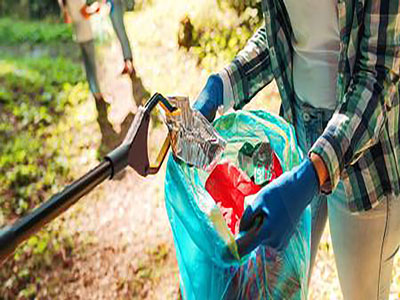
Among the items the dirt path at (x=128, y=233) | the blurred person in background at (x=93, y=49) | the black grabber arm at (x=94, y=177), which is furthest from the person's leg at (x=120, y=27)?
the black grabber arm at (x=94, y=177)

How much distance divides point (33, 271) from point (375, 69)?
2.06m

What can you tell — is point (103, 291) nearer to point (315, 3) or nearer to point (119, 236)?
point (119, 236)

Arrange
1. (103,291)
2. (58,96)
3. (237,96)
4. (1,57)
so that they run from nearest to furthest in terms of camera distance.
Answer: (237,96) < (103,291) < (58,96) < (1,57)

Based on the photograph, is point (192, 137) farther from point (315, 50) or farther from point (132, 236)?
point (132, 236)

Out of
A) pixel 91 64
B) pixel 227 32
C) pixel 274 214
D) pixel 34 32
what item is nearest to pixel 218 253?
pixel 274 214

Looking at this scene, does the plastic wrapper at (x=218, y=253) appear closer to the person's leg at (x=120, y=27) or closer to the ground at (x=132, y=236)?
the ground at (x=132, y=236)

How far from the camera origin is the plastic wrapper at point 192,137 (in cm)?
116

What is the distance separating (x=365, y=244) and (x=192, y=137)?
0.51 metres

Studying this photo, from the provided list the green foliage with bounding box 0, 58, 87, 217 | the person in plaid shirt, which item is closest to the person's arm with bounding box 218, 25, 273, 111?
the person in plaid shirt

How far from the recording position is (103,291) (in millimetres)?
2496

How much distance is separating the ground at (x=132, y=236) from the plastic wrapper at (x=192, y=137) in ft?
3.97

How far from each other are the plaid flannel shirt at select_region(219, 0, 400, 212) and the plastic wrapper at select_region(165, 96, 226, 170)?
0.20 meters

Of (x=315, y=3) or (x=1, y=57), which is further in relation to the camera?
(x=1, y=57)

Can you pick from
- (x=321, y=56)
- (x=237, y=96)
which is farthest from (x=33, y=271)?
(x=321, y=56)
